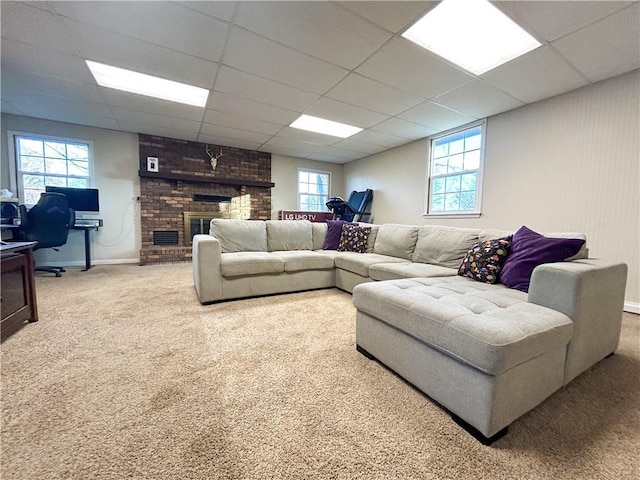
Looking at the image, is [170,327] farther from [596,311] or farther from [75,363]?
[596,311]

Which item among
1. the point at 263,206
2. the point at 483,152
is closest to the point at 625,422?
the point at 483,152

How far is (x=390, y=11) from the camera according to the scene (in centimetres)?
180

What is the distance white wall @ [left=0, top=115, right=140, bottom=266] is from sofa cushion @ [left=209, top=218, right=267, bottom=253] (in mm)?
2834

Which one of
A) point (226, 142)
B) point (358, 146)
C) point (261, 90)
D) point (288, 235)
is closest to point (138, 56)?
point (261, 90)

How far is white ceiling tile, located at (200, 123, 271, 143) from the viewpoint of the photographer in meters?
4.23

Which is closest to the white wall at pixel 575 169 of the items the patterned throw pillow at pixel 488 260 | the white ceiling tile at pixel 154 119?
the patterned throw pillow at pixel 488 260

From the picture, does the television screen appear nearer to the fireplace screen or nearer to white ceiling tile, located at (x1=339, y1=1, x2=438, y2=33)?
the fireplace screen

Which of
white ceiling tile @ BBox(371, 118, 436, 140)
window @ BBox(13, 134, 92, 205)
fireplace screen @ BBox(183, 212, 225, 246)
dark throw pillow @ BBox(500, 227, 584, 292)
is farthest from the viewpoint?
fireplace screen @ BBox(183, 212, 225, 246)

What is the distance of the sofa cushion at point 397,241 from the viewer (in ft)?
9.66

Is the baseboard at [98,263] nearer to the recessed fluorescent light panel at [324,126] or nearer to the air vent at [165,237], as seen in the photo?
the air vent at [165,237]

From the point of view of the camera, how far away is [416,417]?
42.4 inches

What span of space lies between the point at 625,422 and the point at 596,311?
49 centimetres

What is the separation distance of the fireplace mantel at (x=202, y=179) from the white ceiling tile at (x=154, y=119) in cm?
89

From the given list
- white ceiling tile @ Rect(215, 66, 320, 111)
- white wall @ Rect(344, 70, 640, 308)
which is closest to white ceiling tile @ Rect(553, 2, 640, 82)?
white wall @ Rect(344, 70, 640, 308)
